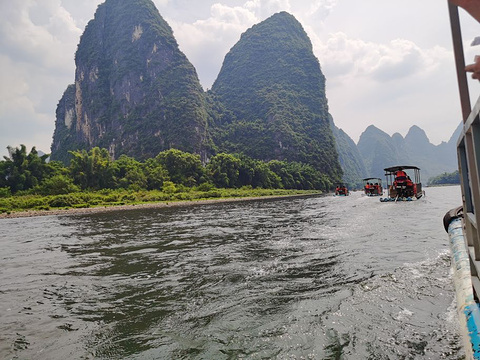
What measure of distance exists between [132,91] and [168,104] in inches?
859

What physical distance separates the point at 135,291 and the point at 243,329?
8.29 feet

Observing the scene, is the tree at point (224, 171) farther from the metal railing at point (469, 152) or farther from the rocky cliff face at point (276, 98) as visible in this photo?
the metal railing at point (469, 152)

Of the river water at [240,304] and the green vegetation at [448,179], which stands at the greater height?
the river water at [240,304]

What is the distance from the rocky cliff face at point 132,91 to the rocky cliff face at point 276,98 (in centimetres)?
1996

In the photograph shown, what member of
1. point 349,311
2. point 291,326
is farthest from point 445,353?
point 291,326

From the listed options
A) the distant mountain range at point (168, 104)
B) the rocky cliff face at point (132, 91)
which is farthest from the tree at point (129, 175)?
the distant mountain range at point (168, 104)

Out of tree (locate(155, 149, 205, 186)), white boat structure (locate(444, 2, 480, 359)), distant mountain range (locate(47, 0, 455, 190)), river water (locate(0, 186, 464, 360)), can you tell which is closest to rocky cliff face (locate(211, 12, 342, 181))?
distant mountain range (locate(47, 0, 455, 190))

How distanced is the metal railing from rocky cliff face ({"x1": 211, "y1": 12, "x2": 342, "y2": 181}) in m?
112

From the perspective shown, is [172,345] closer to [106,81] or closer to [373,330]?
[373,330]

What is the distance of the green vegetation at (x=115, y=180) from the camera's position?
136ft

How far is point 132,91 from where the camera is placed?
390ft

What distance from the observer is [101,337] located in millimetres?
3484

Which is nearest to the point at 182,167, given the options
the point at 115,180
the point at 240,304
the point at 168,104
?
the point at 115,180

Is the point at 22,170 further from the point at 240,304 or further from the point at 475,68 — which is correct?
the point at 475,68
